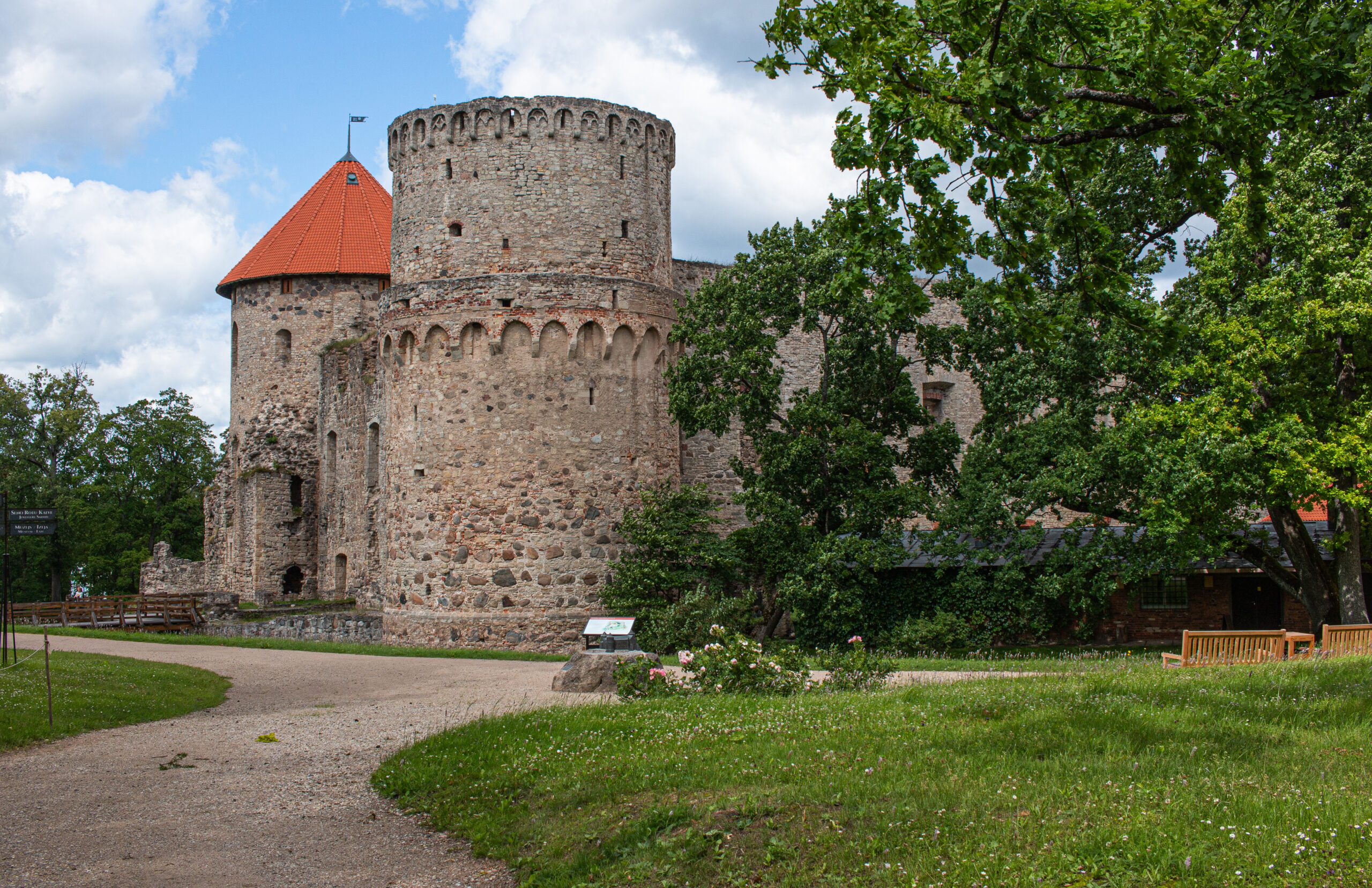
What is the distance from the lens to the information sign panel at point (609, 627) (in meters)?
18.0

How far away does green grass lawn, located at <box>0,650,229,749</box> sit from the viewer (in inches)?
443

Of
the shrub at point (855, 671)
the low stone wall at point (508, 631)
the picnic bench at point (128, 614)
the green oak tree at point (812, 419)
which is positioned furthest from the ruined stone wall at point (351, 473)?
the shrub at point (855, 671)

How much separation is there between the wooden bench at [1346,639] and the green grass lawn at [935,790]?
4585mm

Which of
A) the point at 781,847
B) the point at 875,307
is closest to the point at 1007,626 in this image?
the point at 875,307

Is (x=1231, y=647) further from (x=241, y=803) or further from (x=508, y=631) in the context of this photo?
(x=508, y=631)

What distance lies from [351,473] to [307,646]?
784 cm

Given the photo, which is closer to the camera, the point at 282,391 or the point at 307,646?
the point at 307,646

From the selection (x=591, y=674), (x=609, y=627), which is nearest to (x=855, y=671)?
(x=591, y=674)

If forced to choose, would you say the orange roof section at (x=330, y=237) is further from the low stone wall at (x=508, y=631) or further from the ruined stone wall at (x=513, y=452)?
the low stone wall at (x=508, y=631)

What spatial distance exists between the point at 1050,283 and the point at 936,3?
46.0 ft

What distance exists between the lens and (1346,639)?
14.7 m

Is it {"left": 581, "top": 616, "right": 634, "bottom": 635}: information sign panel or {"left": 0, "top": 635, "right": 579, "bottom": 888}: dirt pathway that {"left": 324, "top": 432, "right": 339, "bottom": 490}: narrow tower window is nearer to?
{"left": 581, "top": 616, "right": 634, "bottom": 635}: information sign panel

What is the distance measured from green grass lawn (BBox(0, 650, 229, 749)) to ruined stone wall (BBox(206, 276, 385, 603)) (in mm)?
14794

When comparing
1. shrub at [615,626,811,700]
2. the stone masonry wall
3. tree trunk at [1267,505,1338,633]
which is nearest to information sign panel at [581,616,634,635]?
shrub at [615,626,811,700]
